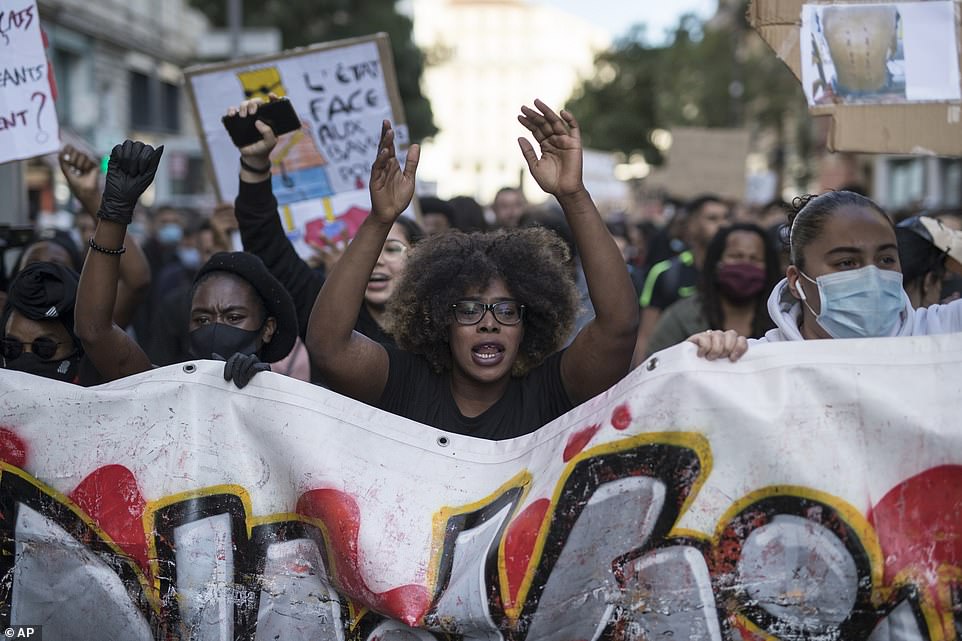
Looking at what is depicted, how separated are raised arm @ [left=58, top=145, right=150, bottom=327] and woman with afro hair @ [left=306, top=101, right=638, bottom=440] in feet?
4.39

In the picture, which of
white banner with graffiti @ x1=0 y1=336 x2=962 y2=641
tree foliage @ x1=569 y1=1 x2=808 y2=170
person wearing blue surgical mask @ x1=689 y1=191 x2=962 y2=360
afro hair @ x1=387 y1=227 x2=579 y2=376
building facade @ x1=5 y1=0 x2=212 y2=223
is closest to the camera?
white banner with graffiti @ x1=0 y1=336 x2=962 y2=641

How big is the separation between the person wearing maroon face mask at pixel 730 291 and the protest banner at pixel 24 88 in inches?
108

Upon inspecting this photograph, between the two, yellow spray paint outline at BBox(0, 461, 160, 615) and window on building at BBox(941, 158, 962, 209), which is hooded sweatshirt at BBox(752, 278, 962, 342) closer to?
yellow spray paint outline at BBox(0, 461, 160, 615)

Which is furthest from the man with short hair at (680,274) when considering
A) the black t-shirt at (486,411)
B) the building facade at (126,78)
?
the building facade at (126,78)

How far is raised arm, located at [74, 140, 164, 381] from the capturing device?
339cm

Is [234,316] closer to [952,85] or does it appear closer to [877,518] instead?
[877,518]

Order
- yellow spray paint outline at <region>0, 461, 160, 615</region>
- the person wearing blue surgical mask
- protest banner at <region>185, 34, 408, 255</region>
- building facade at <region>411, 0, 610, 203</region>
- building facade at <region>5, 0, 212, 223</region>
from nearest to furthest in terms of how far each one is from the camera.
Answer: yellow spray paint outline at <region>0, 461, 160, 615</region>, the person wearing blue surgical mask, protest banner at <region>185, 34, 408, 255</region>, building facade at <region>5, 0, 212, 223</region>, building facade at <region>411, 0, 610, 203</region>

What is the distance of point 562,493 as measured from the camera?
2787 millimetres

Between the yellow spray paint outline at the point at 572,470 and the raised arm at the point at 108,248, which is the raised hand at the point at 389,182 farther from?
the yellow spray paint outline at the point at 572,470

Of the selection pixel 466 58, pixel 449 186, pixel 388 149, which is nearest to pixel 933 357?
pixel 388 149

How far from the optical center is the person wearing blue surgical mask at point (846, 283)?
10.1 feet

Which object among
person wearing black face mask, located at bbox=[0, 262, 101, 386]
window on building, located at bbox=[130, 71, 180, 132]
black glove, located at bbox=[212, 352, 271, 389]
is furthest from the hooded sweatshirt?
window on building, located at bbox=[130, 71, 180, 132]

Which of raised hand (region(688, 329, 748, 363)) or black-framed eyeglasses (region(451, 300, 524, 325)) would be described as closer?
raised hand (region(688, 329, 748, 363))

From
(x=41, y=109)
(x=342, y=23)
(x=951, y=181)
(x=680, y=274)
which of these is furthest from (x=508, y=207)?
(x=951, y=181)
